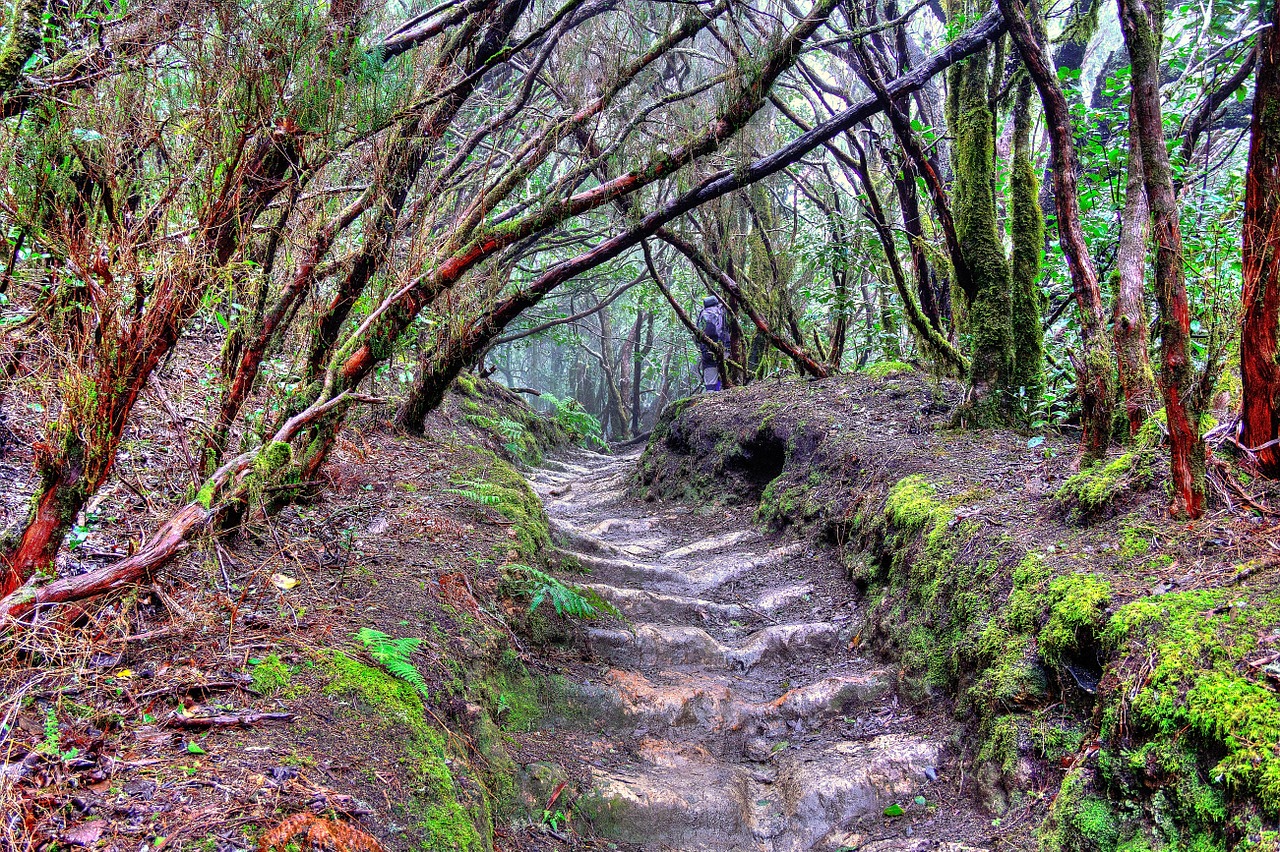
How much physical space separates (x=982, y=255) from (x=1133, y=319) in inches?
91.9

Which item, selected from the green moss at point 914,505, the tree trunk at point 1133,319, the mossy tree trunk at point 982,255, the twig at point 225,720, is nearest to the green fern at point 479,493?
the green moss at point 914,505

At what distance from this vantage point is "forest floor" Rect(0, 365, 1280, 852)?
84.8 inches

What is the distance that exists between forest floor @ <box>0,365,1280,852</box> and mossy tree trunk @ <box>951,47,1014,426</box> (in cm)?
45

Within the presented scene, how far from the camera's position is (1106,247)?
6418mm

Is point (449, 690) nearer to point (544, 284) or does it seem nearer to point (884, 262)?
point (544, 284)

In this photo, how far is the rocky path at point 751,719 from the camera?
3266mm

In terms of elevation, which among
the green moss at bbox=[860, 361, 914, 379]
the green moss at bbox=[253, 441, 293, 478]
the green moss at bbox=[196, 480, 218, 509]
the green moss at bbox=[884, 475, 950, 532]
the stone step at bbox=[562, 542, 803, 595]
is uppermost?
the green moss at bbox=[860, 361, 914, 379]

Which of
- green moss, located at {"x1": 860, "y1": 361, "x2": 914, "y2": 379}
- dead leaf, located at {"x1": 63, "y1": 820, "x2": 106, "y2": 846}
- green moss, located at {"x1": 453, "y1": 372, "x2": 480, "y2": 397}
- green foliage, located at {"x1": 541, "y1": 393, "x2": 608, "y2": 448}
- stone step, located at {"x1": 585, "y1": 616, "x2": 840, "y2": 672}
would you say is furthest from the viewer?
green foliage, located at {"x1": 541, "y1": 393, "x2": 608, "y2": 448}

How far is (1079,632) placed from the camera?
2.89m

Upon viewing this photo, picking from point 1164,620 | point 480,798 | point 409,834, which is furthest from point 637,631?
point 1164,620

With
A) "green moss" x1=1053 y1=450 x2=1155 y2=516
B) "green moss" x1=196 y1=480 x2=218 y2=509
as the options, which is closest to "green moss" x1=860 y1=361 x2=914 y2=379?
"green moss" x1=1053 y1=450 x2=1155 y2=516

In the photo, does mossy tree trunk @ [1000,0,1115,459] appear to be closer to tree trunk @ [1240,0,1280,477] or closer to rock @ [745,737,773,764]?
tree trunk @ [1240,0,1280,477]

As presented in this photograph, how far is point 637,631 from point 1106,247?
17.8 ft

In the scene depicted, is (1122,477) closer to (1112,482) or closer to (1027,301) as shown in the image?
(1112,482)
